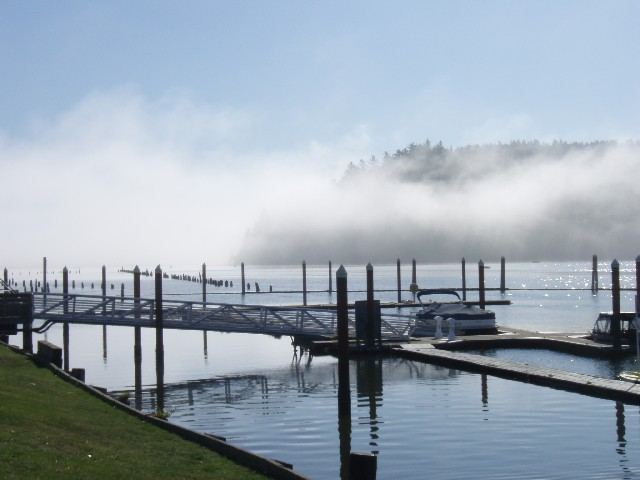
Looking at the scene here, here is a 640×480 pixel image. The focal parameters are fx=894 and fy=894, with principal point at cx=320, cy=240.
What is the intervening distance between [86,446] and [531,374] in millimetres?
19377

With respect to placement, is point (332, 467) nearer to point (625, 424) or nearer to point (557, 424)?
point (557, 424)

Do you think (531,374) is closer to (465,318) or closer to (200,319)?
(200,319)

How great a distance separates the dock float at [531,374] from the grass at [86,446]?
1497cm

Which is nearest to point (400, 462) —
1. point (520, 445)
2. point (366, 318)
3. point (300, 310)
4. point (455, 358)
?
point (520, 445)

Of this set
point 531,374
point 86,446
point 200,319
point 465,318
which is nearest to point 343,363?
point 531,374

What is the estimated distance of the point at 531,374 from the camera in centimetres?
2967

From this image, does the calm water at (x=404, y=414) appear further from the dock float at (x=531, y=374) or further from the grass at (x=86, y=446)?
the grass at (x=86, y=446)

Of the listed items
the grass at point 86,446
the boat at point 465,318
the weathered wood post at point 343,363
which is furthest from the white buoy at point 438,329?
the grass at point 86,446

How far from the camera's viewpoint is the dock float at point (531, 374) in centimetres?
2633

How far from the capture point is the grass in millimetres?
11766

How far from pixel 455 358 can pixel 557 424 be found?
11475 millimetres

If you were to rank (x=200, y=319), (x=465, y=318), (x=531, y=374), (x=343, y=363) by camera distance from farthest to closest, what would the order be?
(x=465, y=318) → (x=200, y=319) → (x=531, y=374) → (x=343, y=363)

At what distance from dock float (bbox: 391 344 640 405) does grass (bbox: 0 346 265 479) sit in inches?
589

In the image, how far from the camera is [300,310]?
4134 centimetres
